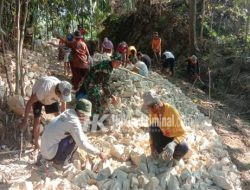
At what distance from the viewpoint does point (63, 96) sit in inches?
174

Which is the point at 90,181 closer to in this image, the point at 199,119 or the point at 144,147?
the point at 144,147

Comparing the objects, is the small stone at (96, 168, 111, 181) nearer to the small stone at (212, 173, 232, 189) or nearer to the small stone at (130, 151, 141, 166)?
the small stone at (130, 151, 141, 166)

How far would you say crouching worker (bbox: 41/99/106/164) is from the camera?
395 cm

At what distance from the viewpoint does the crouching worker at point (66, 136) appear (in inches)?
156

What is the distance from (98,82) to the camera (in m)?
5.54

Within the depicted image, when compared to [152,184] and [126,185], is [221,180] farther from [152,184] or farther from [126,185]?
[126,185]

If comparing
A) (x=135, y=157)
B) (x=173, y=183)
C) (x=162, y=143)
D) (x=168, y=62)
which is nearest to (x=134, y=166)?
(x=135, y=157)

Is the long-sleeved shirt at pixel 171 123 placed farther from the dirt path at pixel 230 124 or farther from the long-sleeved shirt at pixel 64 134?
the dirt path at pixel 230 124

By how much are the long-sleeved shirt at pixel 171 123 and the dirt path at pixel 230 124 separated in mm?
1455

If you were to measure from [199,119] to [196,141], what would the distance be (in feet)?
5.27

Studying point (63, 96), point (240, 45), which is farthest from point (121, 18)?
point (63, 96)

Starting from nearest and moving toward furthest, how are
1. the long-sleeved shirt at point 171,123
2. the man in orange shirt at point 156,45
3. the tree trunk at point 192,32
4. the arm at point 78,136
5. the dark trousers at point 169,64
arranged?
1. the arm at point 78,136
2. the long-sleeved shirt at point 171,123
3. the dark trousers at point 169,64
4. the man in orange shirt at point 156,45
5. the tree trunk at point 192,32

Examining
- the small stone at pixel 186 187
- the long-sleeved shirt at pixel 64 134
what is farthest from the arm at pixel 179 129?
the long-sleeved shirt at pixel 64 134

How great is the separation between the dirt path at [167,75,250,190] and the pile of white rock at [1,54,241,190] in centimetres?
43
